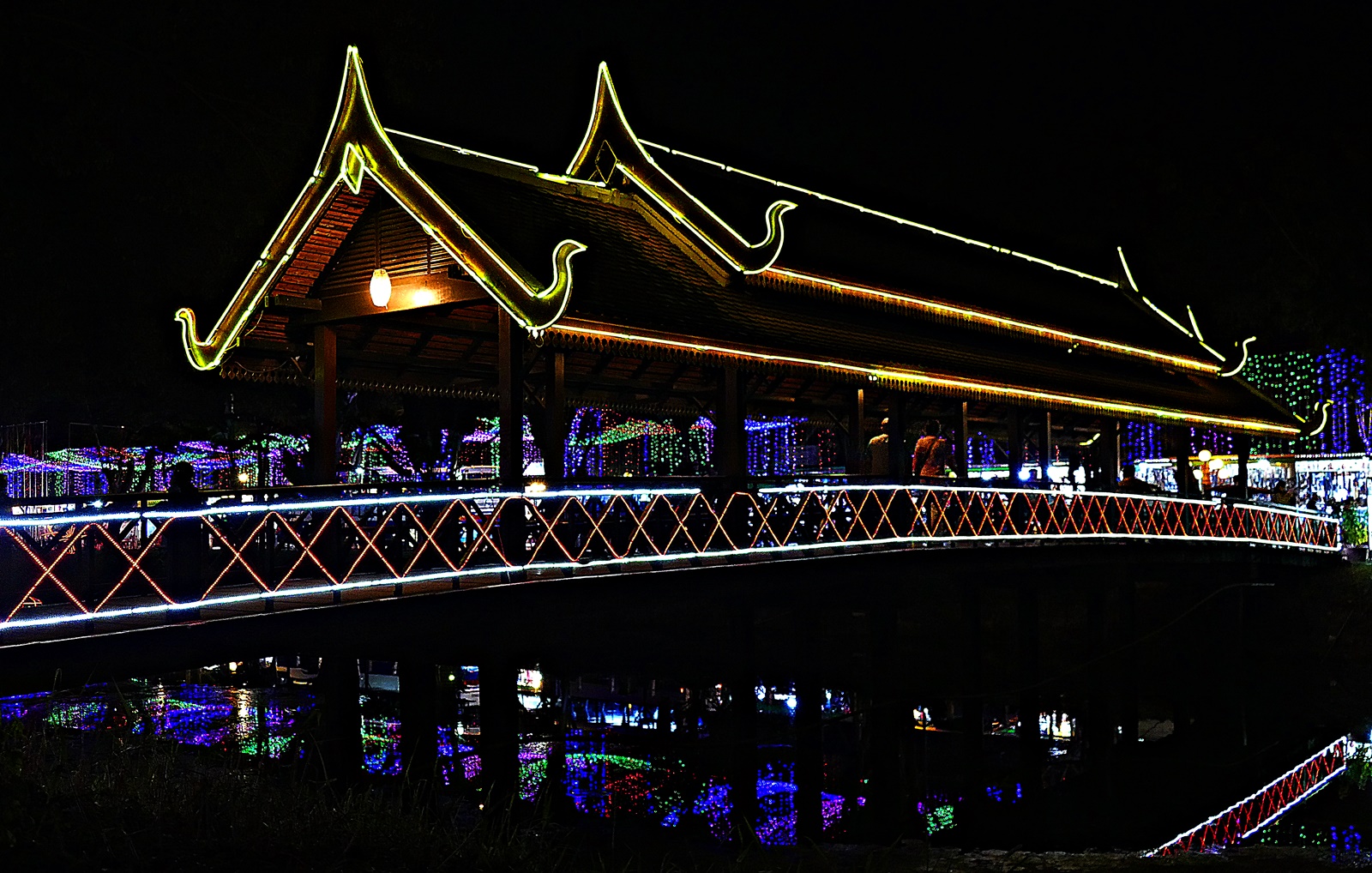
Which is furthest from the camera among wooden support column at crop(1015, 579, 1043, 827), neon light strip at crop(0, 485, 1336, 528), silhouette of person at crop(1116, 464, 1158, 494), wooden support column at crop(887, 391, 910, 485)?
silhouette of person at crop(1116, 464, 1158, 494)

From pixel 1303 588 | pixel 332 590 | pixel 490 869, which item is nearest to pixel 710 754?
pixel 332 590

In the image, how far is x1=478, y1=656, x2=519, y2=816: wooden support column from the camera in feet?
46.0

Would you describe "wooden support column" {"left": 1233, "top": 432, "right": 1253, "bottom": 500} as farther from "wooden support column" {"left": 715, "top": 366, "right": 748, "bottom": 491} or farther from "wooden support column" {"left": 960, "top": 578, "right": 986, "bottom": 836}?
"wooden support column" {"left": 715, "top": 366, "right": 748, "bottom": 491}

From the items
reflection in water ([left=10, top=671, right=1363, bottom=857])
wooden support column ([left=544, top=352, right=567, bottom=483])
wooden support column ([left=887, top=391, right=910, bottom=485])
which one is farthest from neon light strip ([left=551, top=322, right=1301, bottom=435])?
reflection in water ([left=10, top=671, right=1363, bottom=857])

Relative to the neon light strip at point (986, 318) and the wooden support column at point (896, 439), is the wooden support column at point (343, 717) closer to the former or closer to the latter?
the wooden support column at point (896, 439)

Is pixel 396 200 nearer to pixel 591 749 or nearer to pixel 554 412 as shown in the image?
pixel 554 412

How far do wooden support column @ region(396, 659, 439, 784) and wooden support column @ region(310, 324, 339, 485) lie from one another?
2721mm

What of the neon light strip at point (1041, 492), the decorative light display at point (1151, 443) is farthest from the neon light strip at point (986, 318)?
the decorative light display at point (1151, 443)

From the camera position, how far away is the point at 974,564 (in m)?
20.1

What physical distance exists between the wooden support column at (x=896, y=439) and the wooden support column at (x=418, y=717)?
7.47 m

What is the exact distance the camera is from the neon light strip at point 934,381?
15.6 m

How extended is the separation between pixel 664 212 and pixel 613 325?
18.0ft

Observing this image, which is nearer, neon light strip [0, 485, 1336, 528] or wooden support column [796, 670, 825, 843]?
neon light strip [0, 485, 1336, 528]

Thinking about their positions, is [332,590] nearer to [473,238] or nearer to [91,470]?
[473,238]
